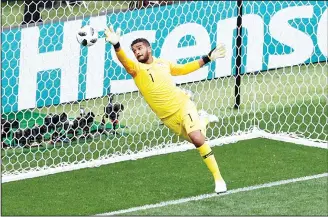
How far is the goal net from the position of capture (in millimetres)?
14156

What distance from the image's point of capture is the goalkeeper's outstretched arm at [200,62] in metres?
12.3

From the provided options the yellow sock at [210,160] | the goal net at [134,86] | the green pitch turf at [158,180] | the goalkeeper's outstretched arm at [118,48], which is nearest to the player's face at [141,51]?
the goalkeeper's outstretched arm at [118,48]

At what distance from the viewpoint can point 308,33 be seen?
→ 1586 centimetres

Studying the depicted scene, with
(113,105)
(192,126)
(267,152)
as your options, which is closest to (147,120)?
(113,105)

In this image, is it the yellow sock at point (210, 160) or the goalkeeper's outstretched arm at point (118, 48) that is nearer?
the goalkeeper's outstretched arm at point (118, 48)

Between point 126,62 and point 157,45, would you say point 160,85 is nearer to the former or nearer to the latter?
point 126,62

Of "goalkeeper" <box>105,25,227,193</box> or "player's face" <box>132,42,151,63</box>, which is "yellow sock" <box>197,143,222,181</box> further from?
"player's face" <box>132,42,151,63</box>

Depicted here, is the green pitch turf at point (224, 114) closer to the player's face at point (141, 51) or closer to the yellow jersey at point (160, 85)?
the yellow jersey at point (160, 85)

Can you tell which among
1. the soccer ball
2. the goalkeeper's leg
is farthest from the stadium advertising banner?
the goalkeeper's leg

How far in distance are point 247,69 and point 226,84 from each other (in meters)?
0.33

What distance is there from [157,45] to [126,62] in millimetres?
2868

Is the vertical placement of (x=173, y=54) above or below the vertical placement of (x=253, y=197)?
above

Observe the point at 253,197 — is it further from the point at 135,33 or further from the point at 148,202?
the point at 135,33

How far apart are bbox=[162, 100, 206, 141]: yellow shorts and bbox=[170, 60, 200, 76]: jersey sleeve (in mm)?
316
